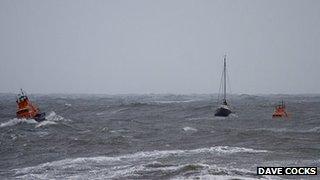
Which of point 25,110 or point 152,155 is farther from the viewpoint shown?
point 25,110

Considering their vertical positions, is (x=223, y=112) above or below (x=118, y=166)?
below

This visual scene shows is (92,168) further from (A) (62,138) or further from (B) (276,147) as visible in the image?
(A) (62,138)

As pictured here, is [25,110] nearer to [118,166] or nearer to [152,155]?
[152,155]

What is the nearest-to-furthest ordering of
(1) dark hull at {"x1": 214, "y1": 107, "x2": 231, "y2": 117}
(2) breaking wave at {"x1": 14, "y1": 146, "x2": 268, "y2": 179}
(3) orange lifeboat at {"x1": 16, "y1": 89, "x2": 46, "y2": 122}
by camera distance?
(2) breaking wave at {"x1": 14, "y1": 146, "x2": 268, "y2": 179} < (3) orange lifeboat at {"x1": 16, "y1": 89, "x2": 46, "y2": 122} < (1) dark hull at {"x1": 214, "y1": 107, "x2": 231, "y2": 117}

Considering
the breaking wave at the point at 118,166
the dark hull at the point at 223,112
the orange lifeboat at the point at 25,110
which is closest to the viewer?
the breaking wave at the point at 118,166

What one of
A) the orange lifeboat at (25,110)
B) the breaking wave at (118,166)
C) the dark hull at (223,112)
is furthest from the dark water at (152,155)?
the dark hull at (223,112)

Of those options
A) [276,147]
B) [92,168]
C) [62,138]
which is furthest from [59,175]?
[62,138]

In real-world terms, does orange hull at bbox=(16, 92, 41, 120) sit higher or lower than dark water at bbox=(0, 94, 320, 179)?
higher

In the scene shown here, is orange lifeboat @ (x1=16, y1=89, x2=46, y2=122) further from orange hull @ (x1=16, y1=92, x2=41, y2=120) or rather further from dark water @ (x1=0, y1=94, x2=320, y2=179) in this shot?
dark water @ (x1=0, y1=94, x2=320, y2=179)

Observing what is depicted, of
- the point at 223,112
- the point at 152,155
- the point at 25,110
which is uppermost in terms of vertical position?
the point at 25,110

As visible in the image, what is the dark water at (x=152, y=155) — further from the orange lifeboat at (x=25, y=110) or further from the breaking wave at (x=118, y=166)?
the orange lifeboat at (x=25, y=110)

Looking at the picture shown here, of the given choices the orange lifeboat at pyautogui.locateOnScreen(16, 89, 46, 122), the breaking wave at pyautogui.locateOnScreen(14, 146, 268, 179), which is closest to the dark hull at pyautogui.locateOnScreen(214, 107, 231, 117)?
the orange lifeboat at pyautogui.locateOnScreen(16, 89, 46, 122)

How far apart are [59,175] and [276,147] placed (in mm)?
12744

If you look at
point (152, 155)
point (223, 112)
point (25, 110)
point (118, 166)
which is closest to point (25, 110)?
point (25, 110)
